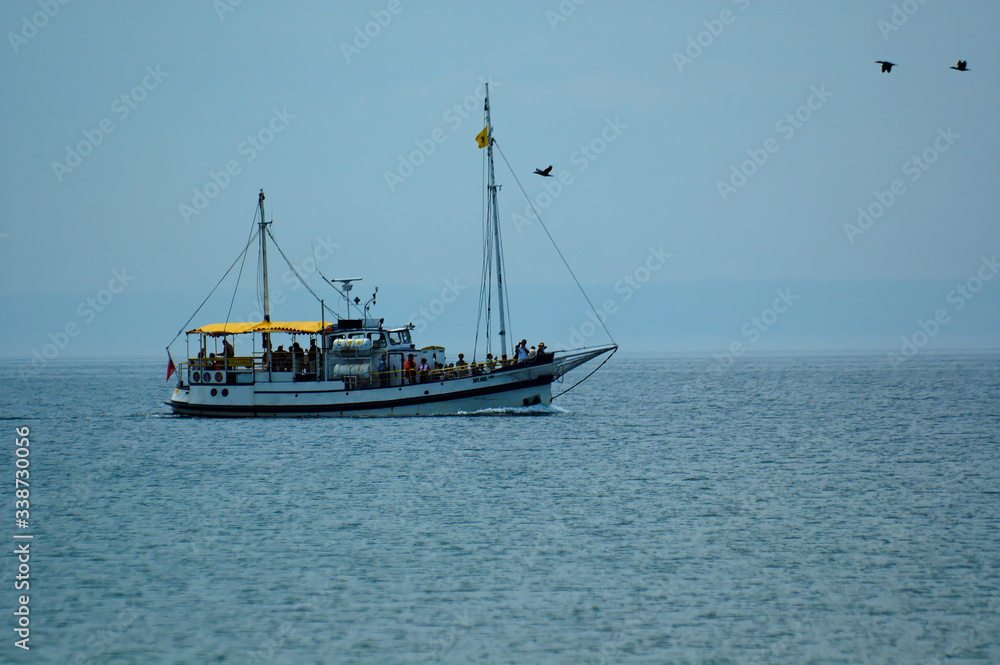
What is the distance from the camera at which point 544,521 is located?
34062mm

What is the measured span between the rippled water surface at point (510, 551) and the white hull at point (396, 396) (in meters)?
2.41

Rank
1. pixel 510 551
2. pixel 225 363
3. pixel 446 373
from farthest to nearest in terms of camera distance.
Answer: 1. pixel 225 363
2. pixel 446 373
3. pixel 510 551

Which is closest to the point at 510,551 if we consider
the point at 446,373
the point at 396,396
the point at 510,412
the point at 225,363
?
the point at 446,373

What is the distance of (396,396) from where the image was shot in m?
61.6

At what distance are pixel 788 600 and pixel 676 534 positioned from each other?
7741 mm

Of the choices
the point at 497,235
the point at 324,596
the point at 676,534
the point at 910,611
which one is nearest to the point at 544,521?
the point at 676,534

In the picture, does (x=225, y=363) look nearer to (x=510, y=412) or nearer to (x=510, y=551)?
(x=510, y=412)

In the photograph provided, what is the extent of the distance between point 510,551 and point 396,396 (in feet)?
108

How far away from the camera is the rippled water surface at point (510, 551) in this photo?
21.4 metres

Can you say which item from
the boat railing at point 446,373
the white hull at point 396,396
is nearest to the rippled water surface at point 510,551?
the white hull at point 396,396

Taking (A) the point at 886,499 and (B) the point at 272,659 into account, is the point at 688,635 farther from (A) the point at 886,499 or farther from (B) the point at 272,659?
(A) the point at 886,499

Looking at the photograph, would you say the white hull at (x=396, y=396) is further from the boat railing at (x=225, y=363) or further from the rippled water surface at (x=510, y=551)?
the rippled water surface at (x=510, y=551)

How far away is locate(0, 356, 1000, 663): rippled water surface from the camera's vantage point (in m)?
21.4

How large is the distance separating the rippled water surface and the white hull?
2414mm
